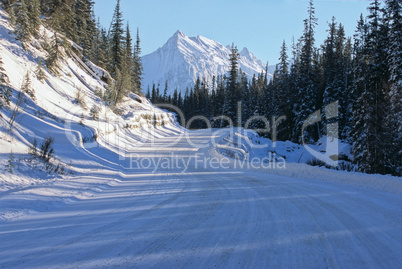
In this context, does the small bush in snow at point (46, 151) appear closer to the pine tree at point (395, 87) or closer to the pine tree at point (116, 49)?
the pine tree at point (395, 87)

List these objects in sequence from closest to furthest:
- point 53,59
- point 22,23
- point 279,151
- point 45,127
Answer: point 45,127 → point 22,23 → point 53,59 → point 279,151

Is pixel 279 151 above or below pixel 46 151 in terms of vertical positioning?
above

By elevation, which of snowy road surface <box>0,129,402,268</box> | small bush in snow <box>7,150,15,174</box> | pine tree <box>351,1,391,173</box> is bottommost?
snowy road surface <box>0,129,402,268</box>

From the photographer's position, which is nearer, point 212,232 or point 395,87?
point 212,232

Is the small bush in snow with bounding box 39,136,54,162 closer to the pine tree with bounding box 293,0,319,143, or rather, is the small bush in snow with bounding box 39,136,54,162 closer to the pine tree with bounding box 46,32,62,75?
the pine tree with bounding box 46,32,62,75

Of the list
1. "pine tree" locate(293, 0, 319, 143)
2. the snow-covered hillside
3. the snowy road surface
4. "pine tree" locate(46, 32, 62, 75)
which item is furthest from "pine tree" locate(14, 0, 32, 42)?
"pine tree" locate(293, 0, 319, 143)

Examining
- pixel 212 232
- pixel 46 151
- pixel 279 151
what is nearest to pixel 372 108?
pixel 279 151

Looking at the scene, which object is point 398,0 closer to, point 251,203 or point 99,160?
point 251,203

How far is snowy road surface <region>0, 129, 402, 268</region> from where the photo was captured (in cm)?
335

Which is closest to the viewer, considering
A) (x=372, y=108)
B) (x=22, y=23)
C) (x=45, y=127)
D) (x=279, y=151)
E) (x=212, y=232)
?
(x=212, y=232)

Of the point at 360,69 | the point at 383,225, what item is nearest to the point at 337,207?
the point at 383,225

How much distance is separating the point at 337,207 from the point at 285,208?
1.29 meters

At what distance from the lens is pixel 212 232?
4.31m

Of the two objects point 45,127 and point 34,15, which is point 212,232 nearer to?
point 45,127
